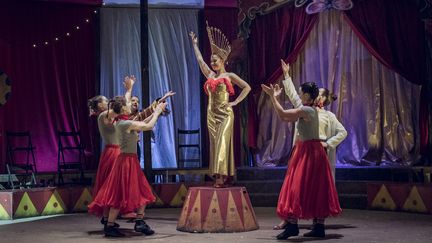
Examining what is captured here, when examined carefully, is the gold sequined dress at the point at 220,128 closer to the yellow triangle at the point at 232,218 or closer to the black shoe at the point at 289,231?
the yellow triangle at the point at 232,218

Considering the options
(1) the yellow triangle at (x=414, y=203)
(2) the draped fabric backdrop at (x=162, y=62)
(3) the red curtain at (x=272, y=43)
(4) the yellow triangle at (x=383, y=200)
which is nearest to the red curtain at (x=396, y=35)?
(3) the red curtain at (x=272, y=43)

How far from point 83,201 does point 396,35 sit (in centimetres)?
525

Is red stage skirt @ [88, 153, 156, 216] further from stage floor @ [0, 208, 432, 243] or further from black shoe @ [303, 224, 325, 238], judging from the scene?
black shoe @ [303, 224, 325, 238]

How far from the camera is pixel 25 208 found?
767cm

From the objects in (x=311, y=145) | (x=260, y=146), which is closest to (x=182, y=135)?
(x=260, y=146)

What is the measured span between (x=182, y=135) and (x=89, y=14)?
2.81 m

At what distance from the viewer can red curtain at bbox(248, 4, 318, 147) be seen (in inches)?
393

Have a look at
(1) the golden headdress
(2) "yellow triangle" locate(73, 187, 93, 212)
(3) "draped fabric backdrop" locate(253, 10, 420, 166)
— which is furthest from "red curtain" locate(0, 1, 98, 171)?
(1) the golden headdress

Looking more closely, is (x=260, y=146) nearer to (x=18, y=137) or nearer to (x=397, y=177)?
(x=397, y=177)

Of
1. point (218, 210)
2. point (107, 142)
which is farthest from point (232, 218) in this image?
point (107, 142)

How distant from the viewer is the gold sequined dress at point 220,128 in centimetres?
588

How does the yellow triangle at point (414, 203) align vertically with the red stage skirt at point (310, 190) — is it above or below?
below

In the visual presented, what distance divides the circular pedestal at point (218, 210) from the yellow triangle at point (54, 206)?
2.90 m

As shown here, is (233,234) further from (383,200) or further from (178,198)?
(178,198)
